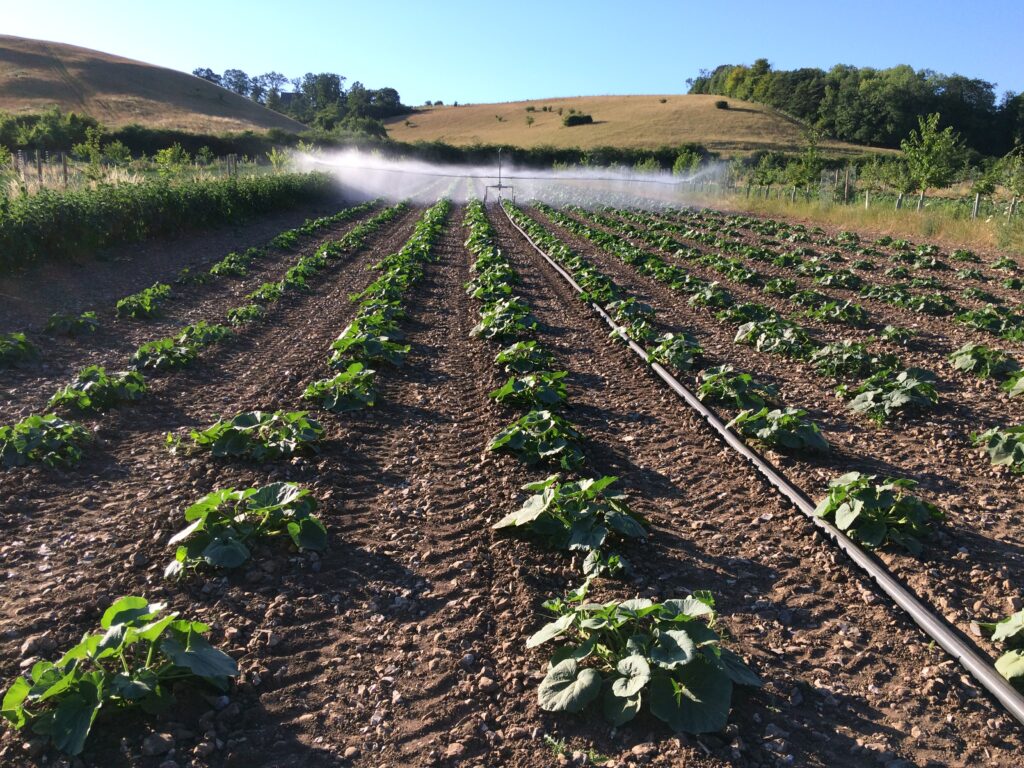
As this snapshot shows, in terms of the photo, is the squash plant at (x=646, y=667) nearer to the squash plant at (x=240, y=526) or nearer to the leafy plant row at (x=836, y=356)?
the squash plant at (x=240, y=526)

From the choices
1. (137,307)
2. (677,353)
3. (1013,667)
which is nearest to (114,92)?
(137,307)

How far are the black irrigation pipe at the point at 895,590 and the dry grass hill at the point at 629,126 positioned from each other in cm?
7773

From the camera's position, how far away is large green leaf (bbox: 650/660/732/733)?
2.98 m

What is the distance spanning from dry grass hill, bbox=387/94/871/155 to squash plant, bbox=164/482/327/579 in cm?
8023

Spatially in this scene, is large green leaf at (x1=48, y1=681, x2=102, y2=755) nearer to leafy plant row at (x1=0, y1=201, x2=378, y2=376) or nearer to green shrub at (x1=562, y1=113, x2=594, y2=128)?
leafy plant row at (x1=0, y1=201, x2=378, y2=376)

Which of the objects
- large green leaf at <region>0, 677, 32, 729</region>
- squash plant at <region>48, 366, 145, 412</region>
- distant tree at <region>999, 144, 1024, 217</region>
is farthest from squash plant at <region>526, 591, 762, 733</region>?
distant tree at <region>999, 144, 1024, 217</region>

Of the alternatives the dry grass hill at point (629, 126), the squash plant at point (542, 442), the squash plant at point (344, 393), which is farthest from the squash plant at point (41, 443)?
the dry grass hill at point (629, 126)

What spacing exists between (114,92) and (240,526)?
89.5 metres

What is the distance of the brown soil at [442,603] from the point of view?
10.1ft

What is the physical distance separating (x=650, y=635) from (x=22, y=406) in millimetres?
7020

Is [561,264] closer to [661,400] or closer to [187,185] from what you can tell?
[661,400]

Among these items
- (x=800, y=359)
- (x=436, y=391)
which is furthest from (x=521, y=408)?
(x=800, y=359)

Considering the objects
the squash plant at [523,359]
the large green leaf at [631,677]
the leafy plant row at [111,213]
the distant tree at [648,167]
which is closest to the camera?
the large green leaf at [631,677]

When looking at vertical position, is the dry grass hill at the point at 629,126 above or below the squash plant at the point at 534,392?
above
